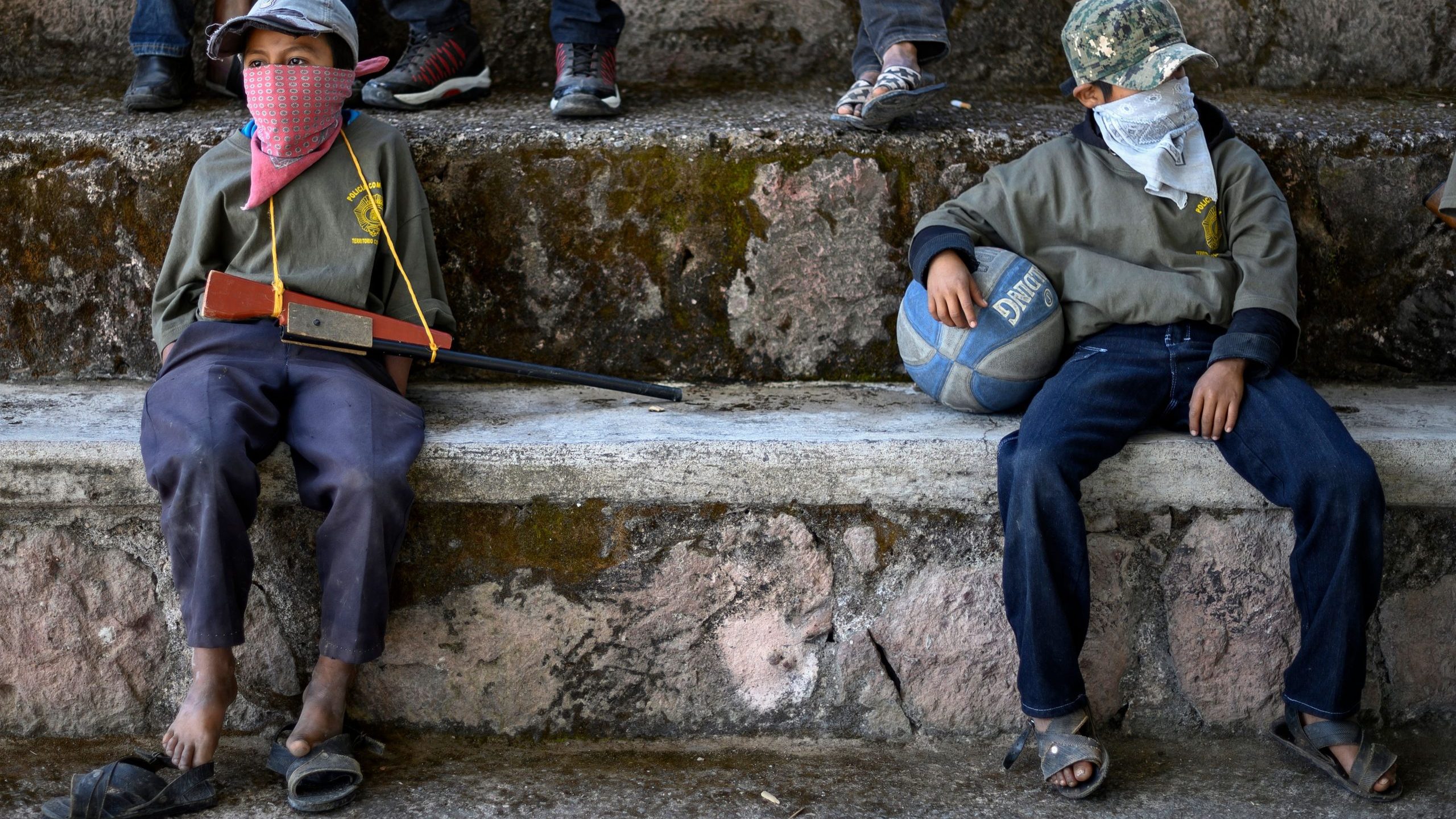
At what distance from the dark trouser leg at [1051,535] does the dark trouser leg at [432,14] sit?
197 centimetres

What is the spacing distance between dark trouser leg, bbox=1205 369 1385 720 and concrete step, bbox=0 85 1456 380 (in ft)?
2.46

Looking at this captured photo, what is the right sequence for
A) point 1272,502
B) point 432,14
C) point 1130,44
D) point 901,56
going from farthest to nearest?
point 432,14
point 901,56
point 1130,44
point 1272,502

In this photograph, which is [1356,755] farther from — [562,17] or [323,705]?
[562,17]

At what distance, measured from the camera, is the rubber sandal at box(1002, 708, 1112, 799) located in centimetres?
215

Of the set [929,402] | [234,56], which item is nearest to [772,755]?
[929,402]

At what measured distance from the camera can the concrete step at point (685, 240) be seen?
2783 millimetres

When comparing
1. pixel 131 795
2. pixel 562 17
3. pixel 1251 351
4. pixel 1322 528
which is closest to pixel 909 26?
pixel 562 17

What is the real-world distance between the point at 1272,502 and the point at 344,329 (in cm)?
177

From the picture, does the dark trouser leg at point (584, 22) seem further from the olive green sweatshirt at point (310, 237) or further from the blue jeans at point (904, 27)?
the olive green sweatshirt at point (310, 237)

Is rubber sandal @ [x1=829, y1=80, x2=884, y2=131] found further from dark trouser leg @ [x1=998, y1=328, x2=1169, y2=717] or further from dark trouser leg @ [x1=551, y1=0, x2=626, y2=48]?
dark trouser leg @ [x1=998, y1=328, x2=1169, y2=717]

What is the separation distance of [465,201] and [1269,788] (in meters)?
2.03

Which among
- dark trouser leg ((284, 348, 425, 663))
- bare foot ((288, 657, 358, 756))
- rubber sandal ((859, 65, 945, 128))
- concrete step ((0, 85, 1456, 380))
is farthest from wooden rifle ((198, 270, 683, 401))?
rubber sandal ((859, 65, 945, 128))

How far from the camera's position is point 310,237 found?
2.51m

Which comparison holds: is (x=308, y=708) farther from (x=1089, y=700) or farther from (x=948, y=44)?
(x=948, y=44)
